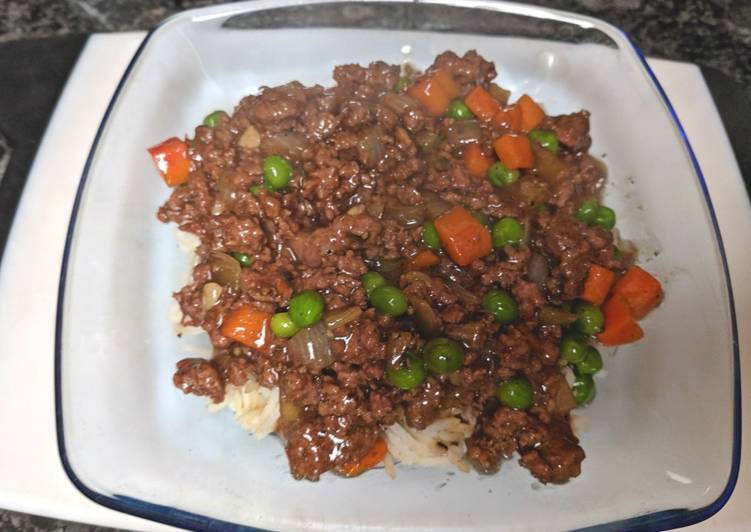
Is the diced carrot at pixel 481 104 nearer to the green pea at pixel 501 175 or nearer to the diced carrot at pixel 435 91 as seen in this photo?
the diced carrot at pixel 435 91

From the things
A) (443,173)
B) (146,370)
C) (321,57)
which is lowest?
(146,370)

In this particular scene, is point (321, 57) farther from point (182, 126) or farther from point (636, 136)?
point (636, 136)

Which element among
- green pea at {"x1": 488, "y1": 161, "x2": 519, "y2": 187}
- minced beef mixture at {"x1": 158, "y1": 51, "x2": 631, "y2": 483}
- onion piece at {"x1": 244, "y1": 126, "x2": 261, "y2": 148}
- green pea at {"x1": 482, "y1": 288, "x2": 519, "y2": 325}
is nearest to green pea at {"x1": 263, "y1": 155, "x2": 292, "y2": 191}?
minced beef mixture at {"x1": 158, "y1": 51, "x2": 631, "y2": 483}

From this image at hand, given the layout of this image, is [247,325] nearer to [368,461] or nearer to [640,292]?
[368,461]

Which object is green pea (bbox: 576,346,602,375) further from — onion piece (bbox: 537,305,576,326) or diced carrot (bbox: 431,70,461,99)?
diced carrot (bbox: 431,70,461,99)

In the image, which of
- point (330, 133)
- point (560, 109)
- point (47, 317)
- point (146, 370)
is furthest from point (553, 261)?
point (47, 317)

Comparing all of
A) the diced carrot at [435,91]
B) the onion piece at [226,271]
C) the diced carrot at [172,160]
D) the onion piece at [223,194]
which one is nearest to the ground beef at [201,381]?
the onion piece at [226,271]

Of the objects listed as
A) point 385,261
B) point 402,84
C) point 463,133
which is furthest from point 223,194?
point 463,133
